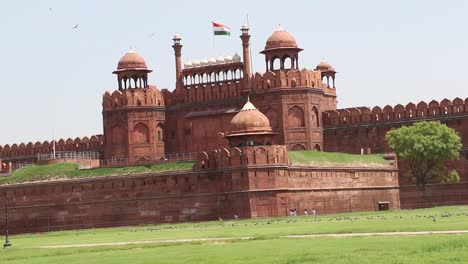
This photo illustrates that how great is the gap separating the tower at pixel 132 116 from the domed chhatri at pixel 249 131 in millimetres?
16330

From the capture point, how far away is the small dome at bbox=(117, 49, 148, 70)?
8601cm

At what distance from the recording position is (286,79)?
8119cm

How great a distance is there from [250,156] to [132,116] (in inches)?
783

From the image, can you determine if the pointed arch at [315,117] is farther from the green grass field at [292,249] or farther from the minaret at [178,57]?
the green grass field at [292,249]

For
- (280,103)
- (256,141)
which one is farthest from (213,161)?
(280,103)

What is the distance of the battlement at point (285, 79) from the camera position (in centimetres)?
8112

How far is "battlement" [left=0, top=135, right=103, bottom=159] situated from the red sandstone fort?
11cm

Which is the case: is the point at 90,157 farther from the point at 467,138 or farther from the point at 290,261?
the point at 290,261

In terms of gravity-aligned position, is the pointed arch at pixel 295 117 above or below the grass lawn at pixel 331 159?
above

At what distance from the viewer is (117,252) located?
38031 millimetres

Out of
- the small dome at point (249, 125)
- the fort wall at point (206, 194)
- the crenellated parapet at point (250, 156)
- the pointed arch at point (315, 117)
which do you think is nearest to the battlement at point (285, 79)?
the pointed arch at point (315, 117)

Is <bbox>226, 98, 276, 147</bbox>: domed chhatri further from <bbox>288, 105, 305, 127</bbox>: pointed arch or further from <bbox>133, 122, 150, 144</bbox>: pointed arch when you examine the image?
<bbox>133, 122, 150, 144</bbox>: pointed arch

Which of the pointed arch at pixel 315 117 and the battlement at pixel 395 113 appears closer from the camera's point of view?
the battlement at pixel 395 113

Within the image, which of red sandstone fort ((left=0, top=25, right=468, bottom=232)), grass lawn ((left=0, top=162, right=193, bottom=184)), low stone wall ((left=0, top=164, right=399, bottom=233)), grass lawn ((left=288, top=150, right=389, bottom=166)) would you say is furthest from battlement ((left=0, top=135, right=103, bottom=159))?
grass lawn ((left=288, top=150, right=389, bottom=166))
